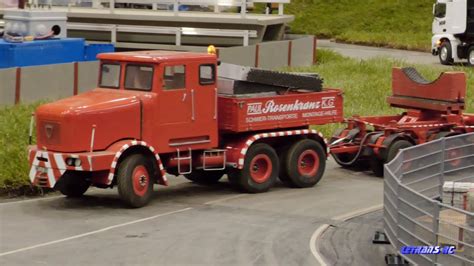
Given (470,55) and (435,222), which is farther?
(470,55)

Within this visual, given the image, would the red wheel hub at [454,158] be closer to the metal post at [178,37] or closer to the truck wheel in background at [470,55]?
the metal post at [178,37]

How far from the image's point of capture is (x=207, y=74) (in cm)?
1869

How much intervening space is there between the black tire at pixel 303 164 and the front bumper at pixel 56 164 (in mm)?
4099

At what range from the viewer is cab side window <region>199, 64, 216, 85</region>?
18.6 meters

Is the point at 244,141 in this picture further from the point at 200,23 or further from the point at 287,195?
the point at 200,23

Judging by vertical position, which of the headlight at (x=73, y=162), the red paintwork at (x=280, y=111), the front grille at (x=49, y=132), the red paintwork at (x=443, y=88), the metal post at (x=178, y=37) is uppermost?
the metal post at (x=178, y=37)

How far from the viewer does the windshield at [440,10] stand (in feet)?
157

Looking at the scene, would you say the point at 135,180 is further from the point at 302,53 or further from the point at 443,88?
the point at 302,53

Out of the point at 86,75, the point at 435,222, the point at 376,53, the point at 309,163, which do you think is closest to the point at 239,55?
the point at 86,75

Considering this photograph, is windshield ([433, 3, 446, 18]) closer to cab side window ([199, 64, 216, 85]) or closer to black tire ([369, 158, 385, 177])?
black tire ([369, 158, 385, 177])

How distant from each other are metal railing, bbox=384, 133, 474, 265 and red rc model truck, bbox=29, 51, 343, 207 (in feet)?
10.4

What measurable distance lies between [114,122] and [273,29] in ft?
73.8

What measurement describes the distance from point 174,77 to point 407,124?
6063mm

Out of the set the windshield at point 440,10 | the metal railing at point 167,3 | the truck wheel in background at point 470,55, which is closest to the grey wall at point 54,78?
the metal railing at point 167,3
